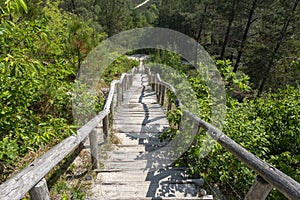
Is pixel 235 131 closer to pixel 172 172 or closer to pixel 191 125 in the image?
pixel 191 125

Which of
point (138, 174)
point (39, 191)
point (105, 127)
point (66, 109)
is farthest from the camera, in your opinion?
point (66, 109)

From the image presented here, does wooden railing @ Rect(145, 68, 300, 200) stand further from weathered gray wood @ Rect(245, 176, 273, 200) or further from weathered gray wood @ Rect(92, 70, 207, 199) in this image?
weathered gray wood @ Rect(92, 70, 207, 199)

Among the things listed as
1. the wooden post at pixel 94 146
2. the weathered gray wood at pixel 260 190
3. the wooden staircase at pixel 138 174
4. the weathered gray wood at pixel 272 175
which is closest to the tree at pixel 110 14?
the wooden staircase at pixel 138 174

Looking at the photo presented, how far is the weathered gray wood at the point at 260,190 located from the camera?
4.54ft

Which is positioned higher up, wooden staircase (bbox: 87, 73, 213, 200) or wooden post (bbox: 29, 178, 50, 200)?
wooden post (bbox: 29, 178, 50, 200)

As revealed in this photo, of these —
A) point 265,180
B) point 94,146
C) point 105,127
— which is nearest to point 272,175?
point 265,180

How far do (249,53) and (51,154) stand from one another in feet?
41.6

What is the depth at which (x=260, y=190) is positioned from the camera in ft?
4.67

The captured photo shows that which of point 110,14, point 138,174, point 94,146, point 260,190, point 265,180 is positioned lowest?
point 138,174

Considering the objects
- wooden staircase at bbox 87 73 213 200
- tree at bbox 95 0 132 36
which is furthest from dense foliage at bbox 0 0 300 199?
tree at bbox 95 0 132 36

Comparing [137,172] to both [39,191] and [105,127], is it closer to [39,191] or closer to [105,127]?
[105,127]

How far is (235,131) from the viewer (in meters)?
2.73

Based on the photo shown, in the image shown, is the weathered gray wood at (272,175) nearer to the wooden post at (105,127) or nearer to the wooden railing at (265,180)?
the wooden railing at (265,180)

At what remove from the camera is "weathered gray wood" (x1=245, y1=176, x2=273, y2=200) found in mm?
1384
